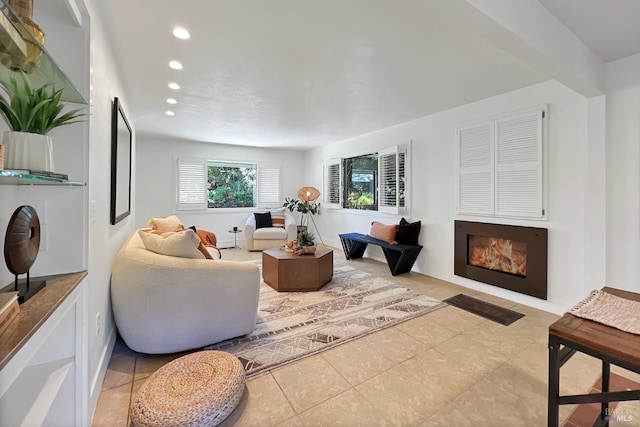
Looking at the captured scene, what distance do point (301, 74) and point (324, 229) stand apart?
4.32m

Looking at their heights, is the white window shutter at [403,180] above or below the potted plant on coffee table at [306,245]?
above

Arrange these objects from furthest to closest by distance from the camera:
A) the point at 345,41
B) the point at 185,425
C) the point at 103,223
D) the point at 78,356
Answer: the point at 345,41 → the point at 103,223 → the point at 185,425 → the point at 78,356

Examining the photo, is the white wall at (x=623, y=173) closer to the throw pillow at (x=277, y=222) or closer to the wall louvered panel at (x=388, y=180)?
the wall louvered panel at (x=388, y=180)

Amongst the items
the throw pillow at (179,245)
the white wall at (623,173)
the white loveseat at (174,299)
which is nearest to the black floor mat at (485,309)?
the white wall at (623,173)

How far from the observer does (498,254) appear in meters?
3.39

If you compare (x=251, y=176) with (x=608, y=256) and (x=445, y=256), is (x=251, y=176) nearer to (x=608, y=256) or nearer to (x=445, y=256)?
(x=445, y=256)

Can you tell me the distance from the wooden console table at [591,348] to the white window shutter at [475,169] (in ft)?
7.95

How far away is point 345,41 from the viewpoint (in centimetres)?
213

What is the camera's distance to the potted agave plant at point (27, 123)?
0.99m

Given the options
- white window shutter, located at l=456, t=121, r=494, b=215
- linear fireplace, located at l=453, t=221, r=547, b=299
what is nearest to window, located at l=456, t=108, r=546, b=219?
white window shutter, located at l=456, t=121, r=494, b=215

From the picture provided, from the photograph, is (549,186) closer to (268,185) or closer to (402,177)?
(402,177)

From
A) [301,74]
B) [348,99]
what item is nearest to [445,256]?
[348,99]

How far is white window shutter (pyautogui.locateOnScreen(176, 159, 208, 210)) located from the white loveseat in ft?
13.5

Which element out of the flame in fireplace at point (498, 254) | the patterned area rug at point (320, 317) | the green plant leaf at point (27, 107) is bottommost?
the patterned area rug at point (320, 317)
